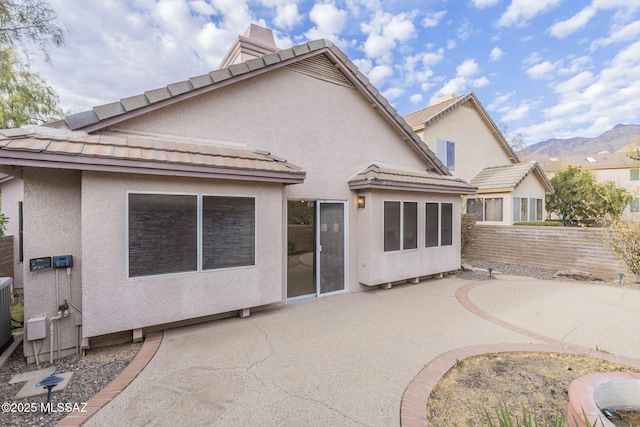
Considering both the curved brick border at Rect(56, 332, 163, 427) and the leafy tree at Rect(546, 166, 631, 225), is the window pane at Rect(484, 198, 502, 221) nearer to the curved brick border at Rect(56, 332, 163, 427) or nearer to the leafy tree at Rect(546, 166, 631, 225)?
the leafy tree at Rect(546, 166, 631, 225)

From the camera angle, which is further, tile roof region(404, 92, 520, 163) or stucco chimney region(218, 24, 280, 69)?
tile roof region(404, 92, 520, 163)

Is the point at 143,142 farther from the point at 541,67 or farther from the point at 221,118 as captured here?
the point at 541,67

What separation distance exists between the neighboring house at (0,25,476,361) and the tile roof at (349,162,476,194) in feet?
0.22

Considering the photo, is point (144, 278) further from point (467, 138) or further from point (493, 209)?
point (467, 138)

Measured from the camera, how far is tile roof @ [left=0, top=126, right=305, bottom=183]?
455 centimetres

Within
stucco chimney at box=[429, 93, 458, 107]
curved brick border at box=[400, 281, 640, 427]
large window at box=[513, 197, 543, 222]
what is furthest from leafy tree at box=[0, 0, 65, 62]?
large window at box=[513, 197, 543, 222]

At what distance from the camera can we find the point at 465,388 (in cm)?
407

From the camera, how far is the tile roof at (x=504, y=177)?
60.5 feet

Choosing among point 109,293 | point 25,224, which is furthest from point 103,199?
point 109,293

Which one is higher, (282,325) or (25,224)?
(25,224)

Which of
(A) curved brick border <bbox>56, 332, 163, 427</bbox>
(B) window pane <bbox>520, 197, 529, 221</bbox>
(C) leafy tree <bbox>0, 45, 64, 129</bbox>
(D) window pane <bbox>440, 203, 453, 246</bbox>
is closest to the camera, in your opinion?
(A) curved brick border <bbox>56, 332, 163, 427</bbox>

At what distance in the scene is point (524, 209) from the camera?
19.5 m

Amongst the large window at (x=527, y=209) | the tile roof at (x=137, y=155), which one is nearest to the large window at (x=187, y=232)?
the tile roof at (x=137, y=155)

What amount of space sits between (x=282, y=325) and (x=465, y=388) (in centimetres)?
379
